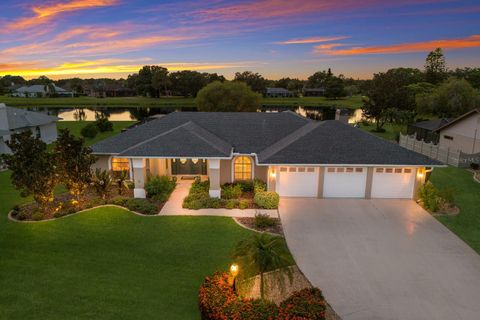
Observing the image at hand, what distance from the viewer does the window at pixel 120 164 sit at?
861 inches

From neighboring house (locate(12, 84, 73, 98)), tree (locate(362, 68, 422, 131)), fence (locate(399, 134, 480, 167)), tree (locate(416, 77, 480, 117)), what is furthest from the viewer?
neighboring house (locate(12, 84, 73, 98))

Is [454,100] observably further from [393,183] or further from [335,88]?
[335,88]

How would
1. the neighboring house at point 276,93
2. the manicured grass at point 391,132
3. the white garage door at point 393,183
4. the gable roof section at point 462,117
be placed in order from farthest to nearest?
1. the neighboring house at point 276,93
2. the manicured grass at point 391,132
3. the gable roof section at point 462,117
4. the white garage door at point 393,183

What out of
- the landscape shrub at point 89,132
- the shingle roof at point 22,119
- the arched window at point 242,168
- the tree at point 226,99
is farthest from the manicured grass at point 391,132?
the shingle roof at point 22,119

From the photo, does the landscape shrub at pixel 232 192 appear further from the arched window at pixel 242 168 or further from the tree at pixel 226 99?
the tree at pixel 226 99

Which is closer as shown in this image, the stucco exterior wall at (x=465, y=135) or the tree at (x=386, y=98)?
the stucco exterior wall at (x=465, y=135)

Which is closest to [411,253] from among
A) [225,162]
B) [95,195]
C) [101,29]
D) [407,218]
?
[407,218]

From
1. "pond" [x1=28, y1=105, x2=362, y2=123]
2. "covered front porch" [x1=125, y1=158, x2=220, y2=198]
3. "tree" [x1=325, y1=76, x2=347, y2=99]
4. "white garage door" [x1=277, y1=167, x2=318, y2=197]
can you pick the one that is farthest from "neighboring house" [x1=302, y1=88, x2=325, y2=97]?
"white garage door" [x1=277, y1=167, x2=318, y2=197]

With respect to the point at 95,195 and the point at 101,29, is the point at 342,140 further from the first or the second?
the point at 101,29

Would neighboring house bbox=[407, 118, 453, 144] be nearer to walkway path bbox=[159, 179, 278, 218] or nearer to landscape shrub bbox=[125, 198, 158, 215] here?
walkway path bbox=[159, 179, 278, 218]

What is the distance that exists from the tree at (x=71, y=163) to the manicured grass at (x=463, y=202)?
18275mm

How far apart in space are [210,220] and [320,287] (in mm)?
6855

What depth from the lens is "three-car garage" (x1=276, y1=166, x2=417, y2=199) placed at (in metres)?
19.3

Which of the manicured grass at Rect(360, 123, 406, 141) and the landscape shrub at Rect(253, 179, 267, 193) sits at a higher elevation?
the landscape shrub at Rect(253, 179, 267, 193)
